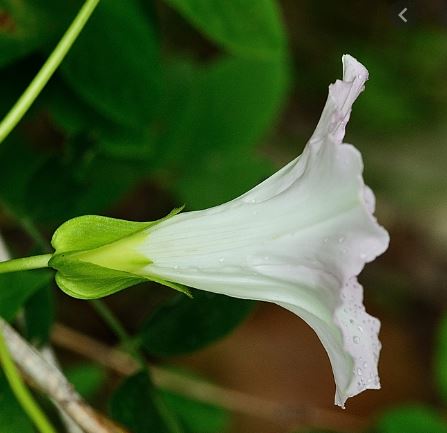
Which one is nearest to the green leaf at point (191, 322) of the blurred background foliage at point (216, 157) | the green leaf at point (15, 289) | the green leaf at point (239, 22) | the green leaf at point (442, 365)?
the blurred background foliage at point (216, 157)

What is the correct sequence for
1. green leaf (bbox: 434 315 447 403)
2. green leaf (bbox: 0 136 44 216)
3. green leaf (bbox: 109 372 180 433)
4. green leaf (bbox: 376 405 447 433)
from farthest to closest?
green leaf (bbox: 434 315 447 403) < green leaf (bbox: 376 405 447 433) < green leaf (bbox: 0 136 44 216) < green leaf (bbox: 109 372 180 433)

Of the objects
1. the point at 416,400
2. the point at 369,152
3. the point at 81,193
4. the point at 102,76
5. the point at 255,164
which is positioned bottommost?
the point at 416,400

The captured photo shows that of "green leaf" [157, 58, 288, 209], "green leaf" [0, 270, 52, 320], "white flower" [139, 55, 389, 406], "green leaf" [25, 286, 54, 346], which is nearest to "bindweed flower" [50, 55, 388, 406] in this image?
"white flower" [139, 55, 389, 406]

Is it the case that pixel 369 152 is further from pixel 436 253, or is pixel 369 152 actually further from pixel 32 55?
pixel 32 55

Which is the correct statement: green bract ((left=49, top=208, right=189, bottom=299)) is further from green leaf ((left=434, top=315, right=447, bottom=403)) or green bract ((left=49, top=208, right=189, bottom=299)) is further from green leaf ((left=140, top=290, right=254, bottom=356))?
green leaf ((left=434, top=315, right=447, bottom=403))

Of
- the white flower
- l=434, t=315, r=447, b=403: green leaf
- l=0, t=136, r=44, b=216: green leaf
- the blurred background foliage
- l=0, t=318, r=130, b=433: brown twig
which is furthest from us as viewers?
l=434, t=315, r=447, b=403: green leaf

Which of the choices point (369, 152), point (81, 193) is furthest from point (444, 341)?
point (369, 152)
